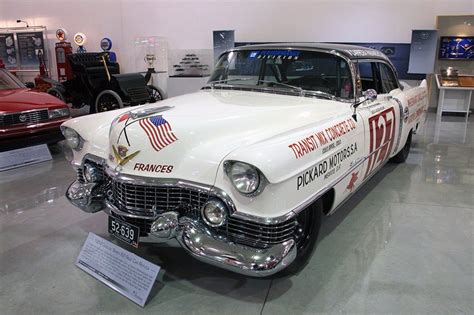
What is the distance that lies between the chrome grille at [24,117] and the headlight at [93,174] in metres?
3.05

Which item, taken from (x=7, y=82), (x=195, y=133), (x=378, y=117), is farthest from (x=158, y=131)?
(x=7, y=82)

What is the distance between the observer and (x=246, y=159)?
6.84 feet

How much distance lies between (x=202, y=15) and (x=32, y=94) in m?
6.06

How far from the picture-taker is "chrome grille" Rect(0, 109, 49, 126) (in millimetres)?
5277

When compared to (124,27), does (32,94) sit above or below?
below

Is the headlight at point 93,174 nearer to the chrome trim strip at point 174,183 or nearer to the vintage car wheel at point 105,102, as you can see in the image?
the chrome trim strip at point 174,183

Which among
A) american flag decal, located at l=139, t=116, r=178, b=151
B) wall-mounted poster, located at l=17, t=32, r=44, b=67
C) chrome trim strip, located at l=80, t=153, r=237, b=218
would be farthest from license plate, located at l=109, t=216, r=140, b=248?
wall-mounted poster, located at l=17, t=32, r=44, b=67

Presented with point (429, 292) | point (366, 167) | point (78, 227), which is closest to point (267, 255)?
point (429, 292)

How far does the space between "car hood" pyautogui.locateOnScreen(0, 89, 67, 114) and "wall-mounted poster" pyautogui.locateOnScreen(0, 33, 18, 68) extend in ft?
27.4

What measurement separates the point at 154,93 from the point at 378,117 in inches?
258

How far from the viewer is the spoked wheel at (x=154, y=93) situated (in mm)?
8807

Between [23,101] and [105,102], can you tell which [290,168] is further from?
[105,102]

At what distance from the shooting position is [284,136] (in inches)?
96.3

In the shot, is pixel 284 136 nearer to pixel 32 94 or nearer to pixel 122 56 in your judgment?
pixel 32 94
